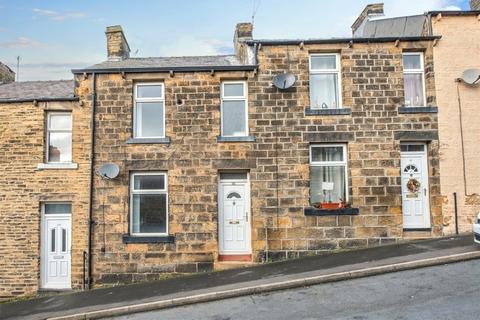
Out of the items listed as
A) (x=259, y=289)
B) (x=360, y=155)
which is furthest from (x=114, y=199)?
(x=360, y=155)

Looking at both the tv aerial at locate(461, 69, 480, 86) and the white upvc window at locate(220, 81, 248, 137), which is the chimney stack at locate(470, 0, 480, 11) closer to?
the tv aerial at locate(461, 69, 480, 86)

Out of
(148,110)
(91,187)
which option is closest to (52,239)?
(91,187)

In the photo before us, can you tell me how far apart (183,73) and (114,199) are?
13.5ft

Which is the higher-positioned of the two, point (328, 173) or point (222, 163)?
point (222, 163)

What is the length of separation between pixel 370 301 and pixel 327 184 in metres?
5.20

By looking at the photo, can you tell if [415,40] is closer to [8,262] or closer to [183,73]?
[183,73]

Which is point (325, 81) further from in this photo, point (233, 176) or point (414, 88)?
point (233, 176)

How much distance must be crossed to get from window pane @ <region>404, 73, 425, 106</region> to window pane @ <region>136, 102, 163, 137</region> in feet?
23.8

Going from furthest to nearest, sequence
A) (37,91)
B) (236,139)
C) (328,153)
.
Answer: (37,91), (328,153), (236,139)

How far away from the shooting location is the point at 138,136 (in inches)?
499

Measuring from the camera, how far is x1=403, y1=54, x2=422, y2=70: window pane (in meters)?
12.8

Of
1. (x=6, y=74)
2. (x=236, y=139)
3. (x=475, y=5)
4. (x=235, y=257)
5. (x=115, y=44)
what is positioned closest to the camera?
(x=235, y=257)

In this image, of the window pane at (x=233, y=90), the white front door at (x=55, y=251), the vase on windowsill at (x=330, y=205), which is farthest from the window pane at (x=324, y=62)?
the white front door at (x=55, y=251)

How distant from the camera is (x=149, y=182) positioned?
1260 centimetres
